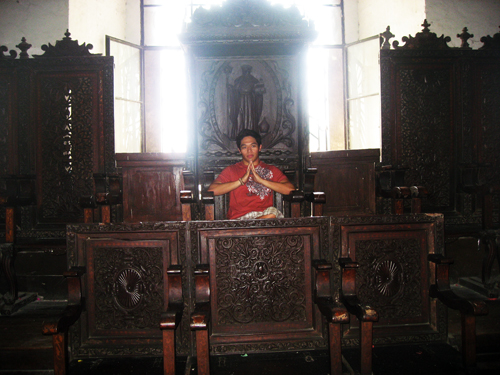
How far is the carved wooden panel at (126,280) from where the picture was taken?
1836 mm

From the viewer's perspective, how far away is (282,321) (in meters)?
1.86

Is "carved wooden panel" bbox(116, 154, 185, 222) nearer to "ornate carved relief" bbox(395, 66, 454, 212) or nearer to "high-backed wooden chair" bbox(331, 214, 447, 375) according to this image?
"high-backed wooden chair" bbox(331, 214, 447, 375)

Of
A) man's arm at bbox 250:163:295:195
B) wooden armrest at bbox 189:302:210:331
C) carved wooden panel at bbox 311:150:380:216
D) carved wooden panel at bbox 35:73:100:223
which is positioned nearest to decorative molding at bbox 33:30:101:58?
carved wooden panel at bbox 35:73:100:223

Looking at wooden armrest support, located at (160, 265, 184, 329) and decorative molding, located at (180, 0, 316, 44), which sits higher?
decorative molding, located at (180, 0, 316, 44)

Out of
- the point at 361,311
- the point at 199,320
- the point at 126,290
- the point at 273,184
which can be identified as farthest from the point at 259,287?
the point at 273,184

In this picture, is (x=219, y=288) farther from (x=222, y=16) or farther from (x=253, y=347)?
(x=222, y=16)

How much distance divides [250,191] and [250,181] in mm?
87

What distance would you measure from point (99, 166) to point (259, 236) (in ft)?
7.21

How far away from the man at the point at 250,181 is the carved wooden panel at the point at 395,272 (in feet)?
2.92

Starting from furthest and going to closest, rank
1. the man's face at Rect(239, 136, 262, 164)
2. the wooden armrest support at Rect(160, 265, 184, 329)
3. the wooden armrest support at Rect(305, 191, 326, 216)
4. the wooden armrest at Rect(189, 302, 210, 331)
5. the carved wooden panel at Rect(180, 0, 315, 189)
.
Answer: the carved wooden panel at Rect(180, 0, 315, 189) → the man's face at Rect(239, 136, 262, 164) → the wooden armrest support at Rect(305, 191, 326, 216) → the wooden armrest support at Rect(160, 265, 184, 329) → the wooden armrest at Rect(189, 302, 210, 331)

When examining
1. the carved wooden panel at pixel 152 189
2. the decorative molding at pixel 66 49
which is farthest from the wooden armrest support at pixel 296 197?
the decorative molding at pixel 66 49

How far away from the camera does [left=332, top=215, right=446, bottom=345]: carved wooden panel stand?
74.4 inches

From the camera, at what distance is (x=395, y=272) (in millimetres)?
1906

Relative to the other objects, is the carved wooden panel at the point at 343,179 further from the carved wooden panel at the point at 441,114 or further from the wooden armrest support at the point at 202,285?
the wooden armrest support at the point at 202,285
